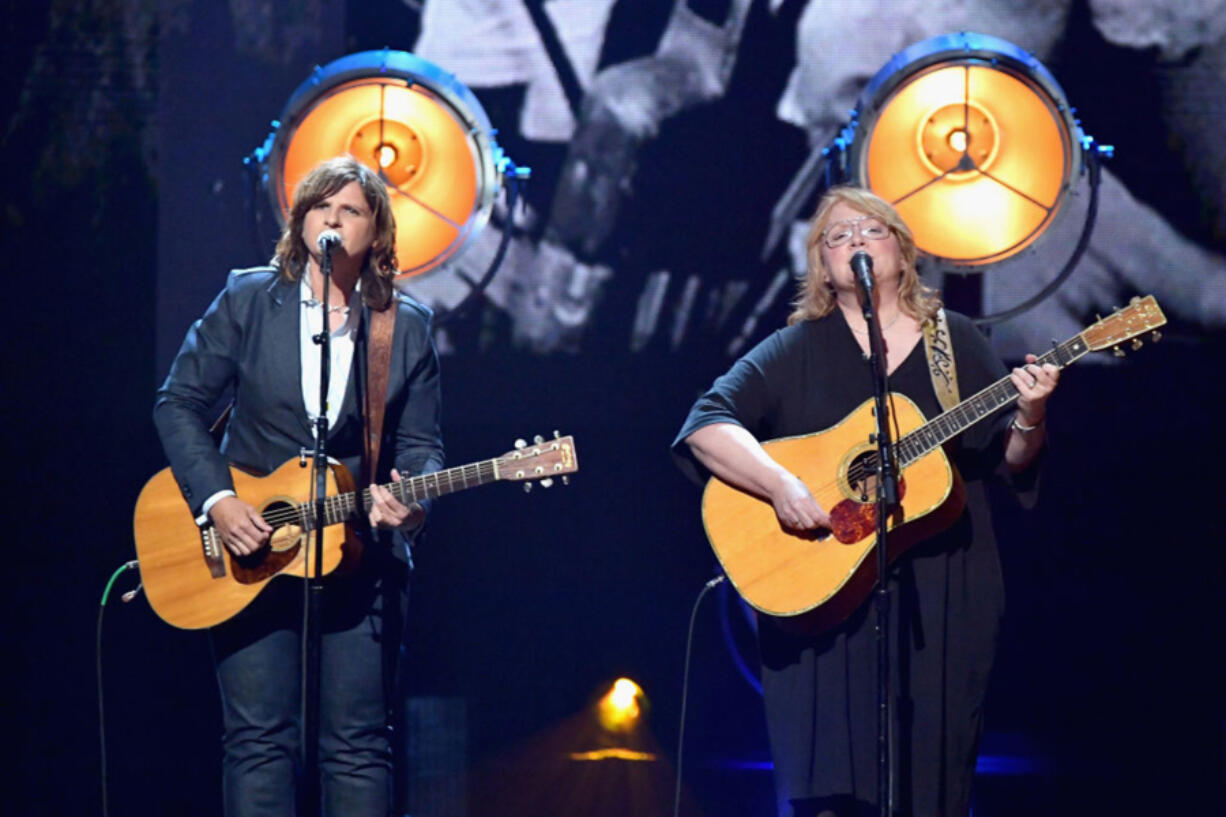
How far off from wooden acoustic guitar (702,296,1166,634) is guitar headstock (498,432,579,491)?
41cm

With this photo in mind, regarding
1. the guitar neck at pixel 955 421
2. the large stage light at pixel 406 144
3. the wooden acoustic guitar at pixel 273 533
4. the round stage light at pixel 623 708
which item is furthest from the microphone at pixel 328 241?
the round stage light at pixel 623 708

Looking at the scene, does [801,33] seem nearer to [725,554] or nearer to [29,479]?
[725,554]

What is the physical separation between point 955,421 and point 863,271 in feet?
1.50

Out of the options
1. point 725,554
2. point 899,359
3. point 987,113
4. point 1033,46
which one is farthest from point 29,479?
point 1033,46

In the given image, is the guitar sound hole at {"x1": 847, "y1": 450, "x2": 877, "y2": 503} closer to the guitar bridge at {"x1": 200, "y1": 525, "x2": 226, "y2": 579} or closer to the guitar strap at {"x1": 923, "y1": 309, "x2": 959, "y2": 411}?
the guitar strap at {"x1": 923, "y1": 309, "x2": 959, "y2": 411}

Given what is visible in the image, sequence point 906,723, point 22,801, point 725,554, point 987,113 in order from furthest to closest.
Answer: point 22,801 < point 987,113 < point 725,554 < point 906,723

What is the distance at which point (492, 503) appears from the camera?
4953 millimetres

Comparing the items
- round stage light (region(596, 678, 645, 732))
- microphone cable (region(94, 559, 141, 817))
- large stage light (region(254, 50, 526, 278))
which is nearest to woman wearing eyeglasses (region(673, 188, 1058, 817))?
large stage light (region(254, 50, 526, 278))

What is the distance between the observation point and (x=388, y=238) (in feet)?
11.7

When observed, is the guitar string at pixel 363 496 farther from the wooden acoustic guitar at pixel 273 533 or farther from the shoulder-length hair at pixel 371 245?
the shoulder-length hair at pixel 371 245

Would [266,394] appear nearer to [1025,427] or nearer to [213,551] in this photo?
[213,551]

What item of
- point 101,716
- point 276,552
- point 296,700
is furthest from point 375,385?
point 101,716

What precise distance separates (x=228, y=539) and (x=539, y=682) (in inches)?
71.7

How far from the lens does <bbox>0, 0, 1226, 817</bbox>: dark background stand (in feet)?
15.3
